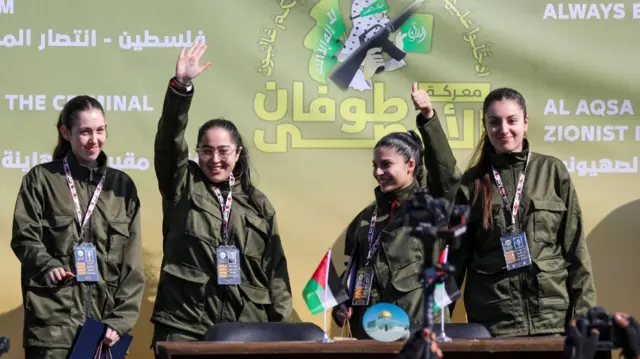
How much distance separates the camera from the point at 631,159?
553 centimetres

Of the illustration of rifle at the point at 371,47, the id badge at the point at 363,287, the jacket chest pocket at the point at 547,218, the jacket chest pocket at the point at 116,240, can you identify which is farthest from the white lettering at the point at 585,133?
the jacket chest pocket at the point at 116,240

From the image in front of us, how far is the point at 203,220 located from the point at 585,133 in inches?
74.1

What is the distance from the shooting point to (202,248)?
16.4ft

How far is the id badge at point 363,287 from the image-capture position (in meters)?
4.88

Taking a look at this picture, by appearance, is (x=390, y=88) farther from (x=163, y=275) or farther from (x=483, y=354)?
(x=483, y=354)

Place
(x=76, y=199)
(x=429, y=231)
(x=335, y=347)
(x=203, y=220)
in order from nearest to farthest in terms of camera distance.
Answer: (x=429, y=231) → (x=335, y=347) → (x=76, y=199) → (x=203, y=220)

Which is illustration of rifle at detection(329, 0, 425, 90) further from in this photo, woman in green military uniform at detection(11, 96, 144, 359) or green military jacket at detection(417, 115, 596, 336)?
woman in green military uniform at detection(11, 96, 144, 359)

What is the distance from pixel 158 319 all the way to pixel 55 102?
1.33m

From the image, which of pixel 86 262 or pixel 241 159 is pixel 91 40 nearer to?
pixel 241 159

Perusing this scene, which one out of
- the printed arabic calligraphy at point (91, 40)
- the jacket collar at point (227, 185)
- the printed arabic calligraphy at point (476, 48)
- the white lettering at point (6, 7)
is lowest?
the jacket collar at point (227, 185)

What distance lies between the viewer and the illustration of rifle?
560 centimetres

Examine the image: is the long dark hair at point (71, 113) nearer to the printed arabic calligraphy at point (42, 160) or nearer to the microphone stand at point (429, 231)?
the printed arabic calligraphy at point (42, 160)

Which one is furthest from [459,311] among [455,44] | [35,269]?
[35,269]

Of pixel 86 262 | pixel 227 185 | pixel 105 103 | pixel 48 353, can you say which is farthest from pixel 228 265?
pixel 105 103
